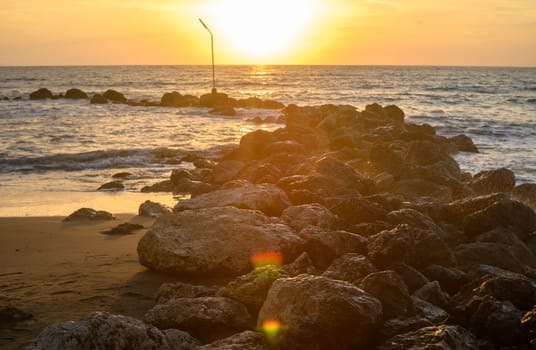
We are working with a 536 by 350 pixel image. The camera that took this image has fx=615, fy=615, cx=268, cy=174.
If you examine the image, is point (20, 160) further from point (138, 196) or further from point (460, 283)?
point (460, 283)

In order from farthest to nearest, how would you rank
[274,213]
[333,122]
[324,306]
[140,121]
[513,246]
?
[140,121] < [333,122] < [274,213] < [513,246] < [324,306]

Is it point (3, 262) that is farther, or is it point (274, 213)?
point (274, 213)

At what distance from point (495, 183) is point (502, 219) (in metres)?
4.82

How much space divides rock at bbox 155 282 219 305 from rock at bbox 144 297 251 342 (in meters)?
0.37

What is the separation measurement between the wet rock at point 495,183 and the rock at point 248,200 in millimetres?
5500

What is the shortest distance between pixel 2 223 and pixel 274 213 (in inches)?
169

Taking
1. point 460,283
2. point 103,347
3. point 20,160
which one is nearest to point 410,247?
point 460,283

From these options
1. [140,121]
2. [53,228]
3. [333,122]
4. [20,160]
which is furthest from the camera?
[140,121]

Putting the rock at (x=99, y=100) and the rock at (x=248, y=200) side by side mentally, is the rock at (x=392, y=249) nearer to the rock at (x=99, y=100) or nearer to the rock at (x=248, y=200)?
the rock at (x=248, y=200)

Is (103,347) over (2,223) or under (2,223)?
over

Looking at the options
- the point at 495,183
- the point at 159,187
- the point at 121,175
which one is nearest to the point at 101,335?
the point at 159,187

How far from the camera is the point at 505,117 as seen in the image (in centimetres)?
3369

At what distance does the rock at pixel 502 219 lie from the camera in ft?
23.1

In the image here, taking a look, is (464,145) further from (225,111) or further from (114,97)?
(114,97)
